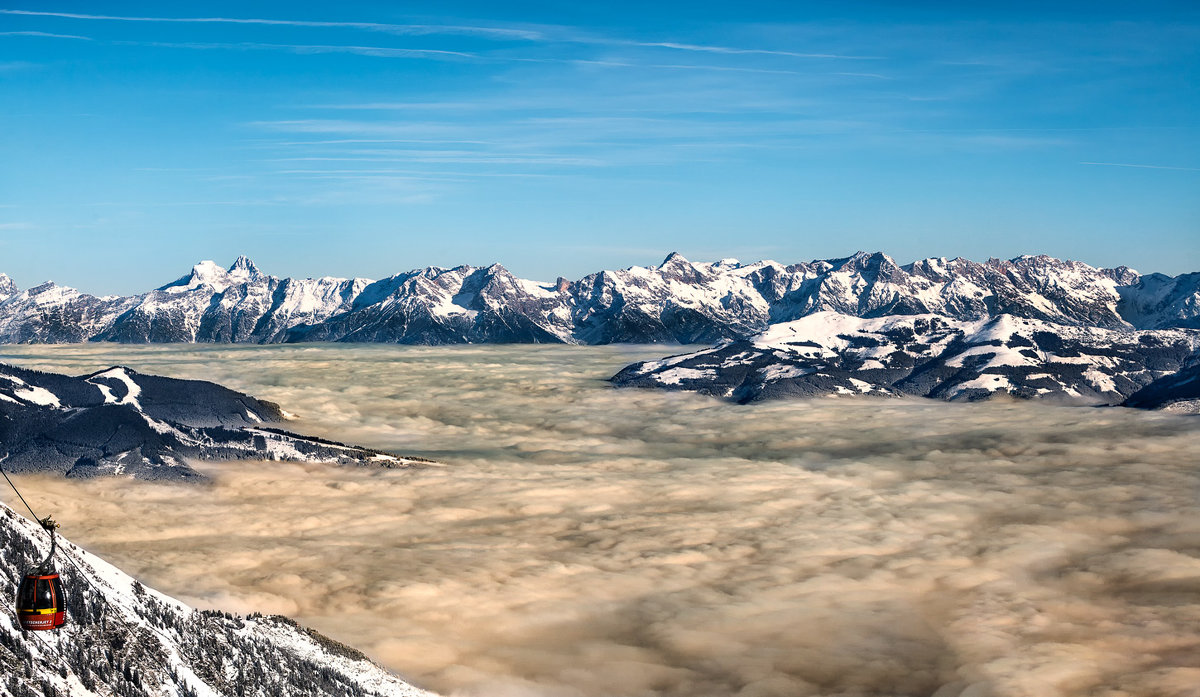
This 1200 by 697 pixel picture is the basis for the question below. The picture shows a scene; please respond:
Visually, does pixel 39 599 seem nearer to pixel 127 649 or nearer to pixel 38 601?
pixel 38 601

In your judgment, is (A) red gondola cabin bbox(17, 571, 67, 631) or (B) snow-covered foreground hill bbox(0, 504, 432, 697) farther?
(B) snow-covered foreground hill bbox(0, 504, 432, 697)

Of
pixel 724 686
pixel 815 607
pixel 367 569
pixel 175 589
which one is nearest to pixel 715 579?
pixel 815 607

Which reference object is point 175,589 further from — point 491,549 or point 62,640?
point 62,640

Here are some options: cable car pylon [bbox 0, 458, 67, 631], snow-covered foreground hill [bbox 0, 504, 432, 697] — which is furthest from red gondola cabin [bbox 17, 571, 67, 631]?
snow-covered foreground hill [bbox 0, 504, 432, 697]

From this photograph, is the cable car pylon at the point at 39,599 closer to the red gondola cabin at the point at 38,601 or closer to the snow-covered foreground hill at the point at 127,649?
the red gondola cabin at the point at 38,601

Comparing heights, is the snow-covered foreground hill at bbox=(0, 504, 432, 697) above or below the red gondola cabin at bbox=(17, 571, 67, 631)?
below

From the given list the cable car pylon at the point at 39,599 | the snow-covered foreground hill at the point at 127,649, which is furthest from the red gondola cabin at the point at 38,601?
the snow-covered foreground hill at the point at 127,649

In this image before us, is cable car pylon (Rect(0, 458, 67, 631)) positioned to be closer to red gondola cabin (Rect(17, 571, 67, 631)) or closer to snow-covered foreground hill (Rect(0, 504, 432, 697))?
red gondola cabin (Rect(17, 571, 67, 631))

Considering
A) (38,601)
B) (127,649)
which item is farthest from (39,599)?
(127,649)
